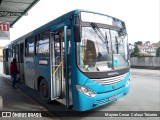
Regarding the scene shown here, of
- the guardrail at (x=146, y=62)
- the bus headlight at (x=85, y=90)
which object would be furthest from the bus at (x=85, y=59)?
the guardrail at (x=146, y=62)

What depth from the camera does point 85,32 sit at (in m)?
5.06

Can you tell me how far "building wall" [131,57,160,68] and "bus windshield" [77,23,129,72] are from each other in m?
19.1

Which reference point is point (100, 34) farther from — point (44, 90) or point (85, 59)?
point (44, 90)

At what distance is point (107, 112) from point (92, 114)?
488 mm

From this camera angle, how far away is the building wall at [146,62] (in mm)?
23305

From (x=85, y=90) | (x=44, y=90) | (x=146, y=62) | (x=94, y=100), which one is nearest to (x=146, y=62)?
(x=146, y=62)

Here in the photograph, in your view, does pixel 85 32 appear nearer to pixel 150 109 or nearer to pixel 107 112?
pixel 107 112

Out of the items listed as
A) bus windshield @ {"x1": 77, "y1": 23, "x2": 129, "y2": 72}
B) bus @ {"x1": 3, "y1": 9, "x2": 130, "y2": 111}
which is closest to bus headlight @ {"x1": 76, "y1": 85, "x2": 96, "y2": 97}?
bus @ {"x1": 3, "y1": 9, "x2": 130, "y2": 111}

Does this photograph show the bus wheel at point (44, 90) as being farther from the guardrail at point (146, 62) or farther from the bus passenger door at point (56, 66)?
the guardrail at point (146, 62)

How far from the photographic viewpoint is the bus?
4.89 metres

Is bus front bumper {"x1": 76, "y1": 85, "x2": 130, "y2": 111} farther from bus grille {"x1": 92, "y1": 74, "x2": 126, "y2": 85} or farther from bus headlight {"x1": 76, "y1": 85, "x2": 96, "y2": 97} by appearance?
bus grille {"x1": 92, "y1": 74, "x2": 126, "y2": 85}

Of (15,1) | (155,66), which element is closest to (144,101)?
(15,1)

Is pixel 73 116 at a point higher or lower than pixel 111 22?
lower

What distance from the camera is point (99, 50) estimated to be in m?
5.27
